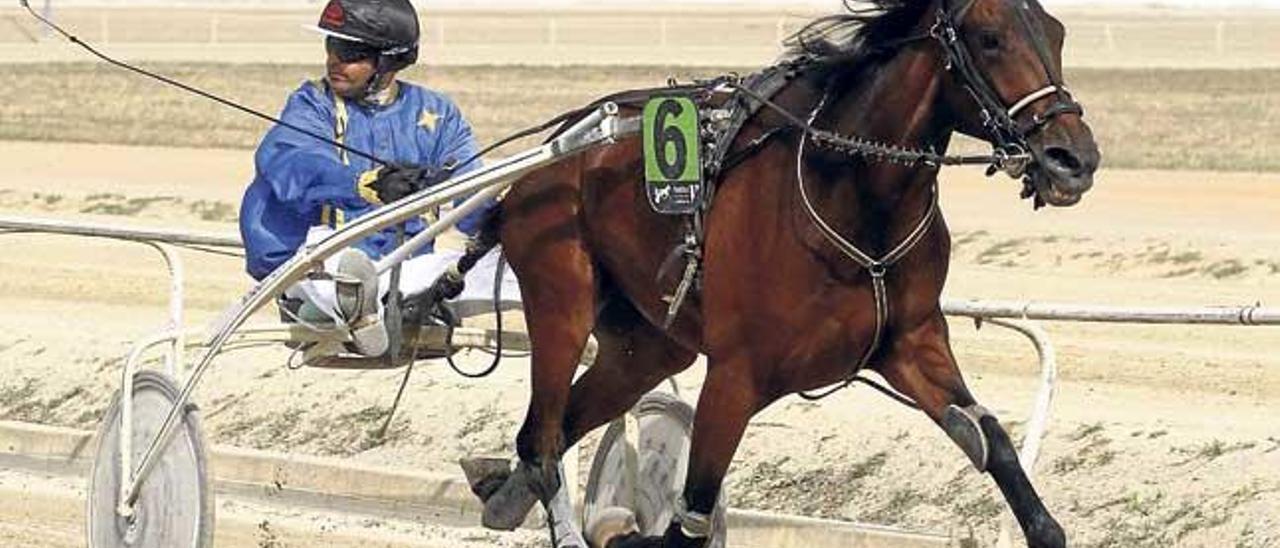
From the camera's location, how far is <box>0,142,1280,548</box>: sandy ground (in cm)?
741

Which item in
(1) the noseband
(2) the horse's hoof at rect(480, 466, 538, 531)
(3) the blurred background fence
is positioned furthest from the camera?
(3) the blurred background fence

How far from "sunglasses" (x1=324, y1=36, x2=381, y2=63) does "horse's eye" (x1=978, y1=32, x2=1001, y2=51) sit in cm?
195

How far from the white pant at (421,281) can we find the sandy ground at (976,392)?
1407mm

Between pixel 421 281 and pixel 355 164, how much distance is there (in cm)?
33

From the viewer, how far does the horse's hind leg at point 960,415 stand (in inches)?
207

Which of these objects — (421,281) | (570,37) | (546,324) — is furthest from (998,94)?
(570,37)

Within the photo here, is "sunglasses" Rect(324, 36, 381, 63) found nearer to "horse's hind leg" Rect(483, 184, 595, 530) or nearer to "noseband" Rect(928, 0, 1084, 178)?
"horse's hind leg" Rect(483, 184, 595, 530)

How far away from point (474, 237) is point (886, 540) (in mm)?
1207

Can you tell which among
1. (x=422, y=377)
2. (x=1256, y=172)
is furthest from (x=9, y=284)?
(x=1256, y=172)

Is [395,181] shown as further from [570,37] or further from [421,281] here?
[570,37]

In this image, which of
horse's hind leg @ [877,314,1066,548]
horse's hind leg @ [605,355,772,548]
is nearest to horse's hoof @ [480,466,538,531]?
horse's hind leg @ [605,355,772,548]

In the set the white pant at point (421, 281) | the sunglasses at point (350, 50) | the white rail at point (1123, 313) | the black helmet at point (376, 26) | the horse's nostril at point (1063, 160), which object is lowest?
the white pant at point (421, 281)

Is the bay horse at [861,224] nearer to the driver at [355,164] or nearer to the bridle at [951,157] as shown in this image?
the bridle at [951,157]

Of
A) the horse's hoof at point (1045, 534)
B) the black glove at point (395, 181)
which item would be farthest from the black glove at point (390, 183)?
the horse's hoof at point (1045, 534)
